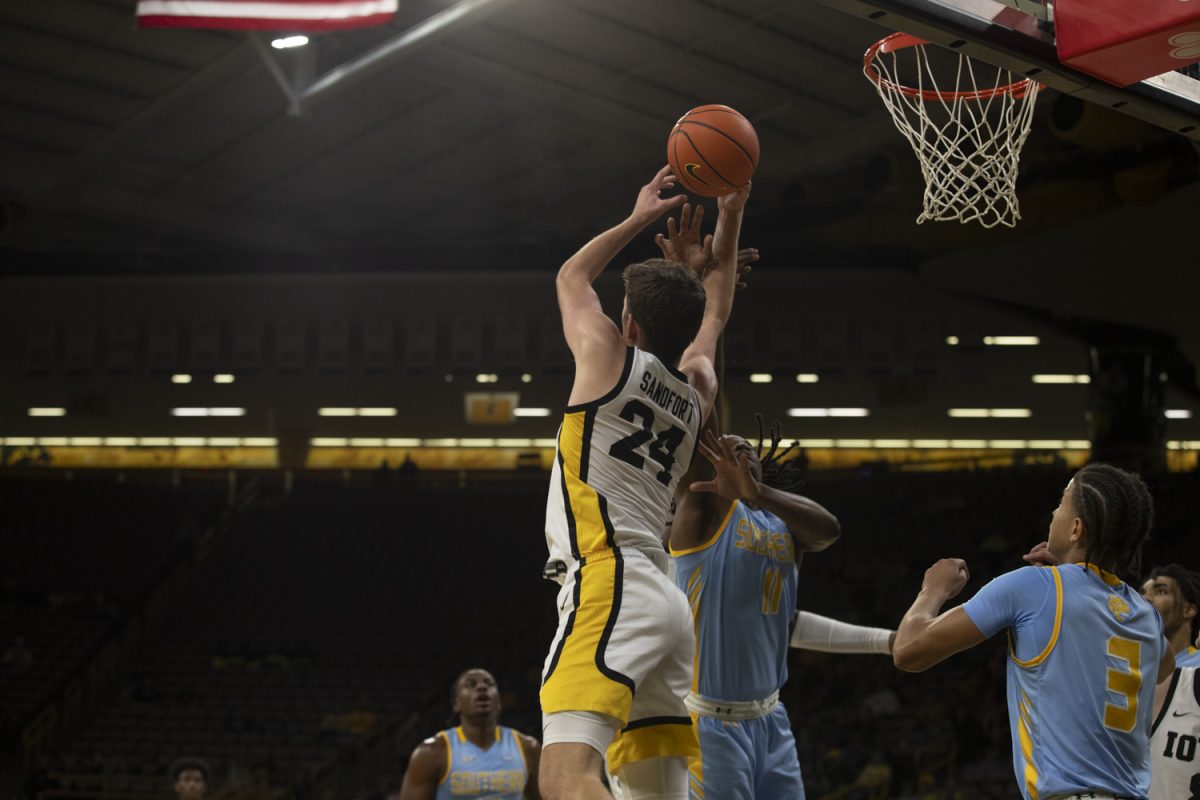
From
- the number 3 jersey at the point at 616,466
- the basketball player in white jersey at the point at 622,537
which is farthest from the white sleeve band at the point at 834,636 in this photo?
the number 3 jersey at the point at 616,466

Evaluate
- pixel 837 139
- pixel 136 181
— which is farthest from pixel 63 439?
pixel 837 139

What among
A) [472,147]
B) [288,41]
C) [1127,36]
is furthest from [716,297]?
[472,147]

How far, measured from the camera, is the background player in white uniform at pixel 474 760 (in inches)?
270

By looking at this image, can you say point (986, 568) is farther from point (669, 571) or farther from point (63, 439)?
point (63, 439)

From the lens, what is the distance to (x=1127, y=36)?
12.7ft

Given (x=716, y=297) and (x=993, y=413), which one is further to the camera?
(x=993, y=413)

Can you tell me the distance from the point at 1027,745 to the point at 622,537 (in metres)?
1.22

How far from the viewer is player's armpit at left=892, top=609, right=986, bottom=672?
3383mm

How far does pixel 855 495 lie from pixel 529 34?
11358mm

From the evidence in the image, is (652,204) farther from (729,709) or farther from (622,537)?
(729,709)

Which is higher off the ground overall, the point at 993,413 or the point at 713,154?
the point at 713,154

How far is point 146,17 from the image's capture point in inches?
448

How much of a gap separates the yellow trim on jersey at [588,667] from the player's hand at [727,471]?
741 millimetres

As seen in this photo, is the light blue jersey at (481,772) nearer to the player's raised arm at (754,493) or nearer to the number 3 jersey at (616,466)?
the player's raised arm at (754,493)
